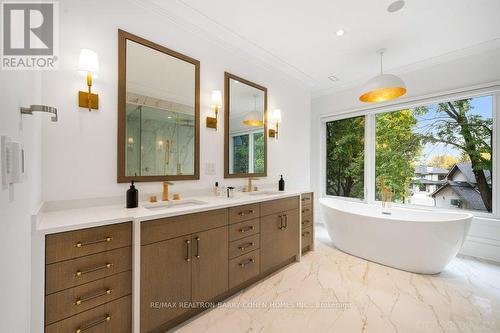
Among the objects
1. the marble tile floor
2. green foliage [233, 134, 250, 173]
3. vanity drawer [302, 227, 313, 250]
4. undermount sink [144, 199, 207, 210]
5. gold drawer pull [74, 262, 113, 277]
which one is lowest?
the marble tile floor

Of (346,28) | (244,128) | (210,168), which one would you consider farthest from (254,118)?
(346,28)

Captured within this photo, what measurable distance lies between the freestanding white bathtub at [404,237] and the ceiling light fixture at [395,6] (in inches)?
86.9

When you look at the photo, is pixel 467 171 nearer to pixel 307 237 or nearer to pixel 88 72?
pixel 307 237

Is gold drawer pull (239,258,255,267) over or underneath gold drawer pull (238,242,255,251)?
underneath

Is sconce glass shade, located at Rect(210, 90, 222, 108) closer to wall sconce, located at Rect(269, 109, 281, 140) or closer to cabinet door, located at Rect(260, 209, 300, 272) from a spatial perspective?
wall sconce, located at Rect(269, 109, 281, 140)

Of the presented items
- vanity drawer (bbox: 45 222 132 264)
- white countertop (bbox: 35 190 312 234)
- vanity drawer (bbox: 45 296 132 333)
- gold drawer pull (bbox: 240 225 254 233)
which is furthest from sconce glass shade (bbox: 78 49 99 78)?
gold drawer pull (bbox: 240 225 254 233)

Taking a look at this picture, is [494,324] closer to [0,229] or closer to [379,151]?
[379,151]

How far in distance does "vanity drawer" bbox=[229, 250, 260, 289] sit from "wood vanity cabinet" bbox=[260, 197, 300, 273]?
10 cm

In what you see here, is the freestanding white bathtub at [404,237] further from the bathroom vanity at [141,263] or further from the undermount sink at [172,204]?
the undermount sink at [172,204]

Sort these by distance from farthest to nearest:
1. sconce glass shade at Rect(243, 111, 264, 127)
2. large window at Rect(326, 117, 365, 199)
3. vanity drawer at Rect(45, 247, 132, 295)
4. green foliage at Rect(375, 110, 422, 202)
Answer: large window at Rect(326, 117, 365, 199)
green foliage at Rect(375, 110, 422, 202)
sconce glass shade at Rect(243, 111, 264, 127)
vanity drawer at Rect(45, 247, 132, 295)

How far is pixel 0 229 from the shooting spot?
0.66m

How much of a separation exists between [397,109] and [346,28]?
6.25ft

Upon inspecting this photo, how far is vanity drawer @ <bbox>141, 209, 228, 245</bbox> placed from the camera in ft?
4.79

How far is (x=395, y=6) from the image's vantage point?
82.6 inches
